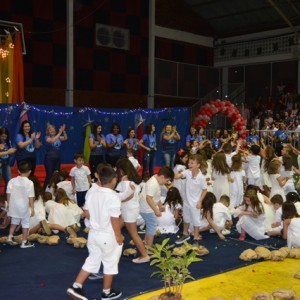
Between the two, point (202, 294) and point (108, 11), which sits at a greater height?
point (108, 11)

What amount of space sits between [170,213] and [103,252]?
3066 mm

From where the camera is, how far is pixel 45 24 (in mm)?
15742

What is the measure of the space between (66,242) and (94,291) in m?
2.02

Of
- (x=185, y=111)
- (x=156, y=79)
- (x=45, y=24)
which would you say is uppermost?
(x=45, y=24)

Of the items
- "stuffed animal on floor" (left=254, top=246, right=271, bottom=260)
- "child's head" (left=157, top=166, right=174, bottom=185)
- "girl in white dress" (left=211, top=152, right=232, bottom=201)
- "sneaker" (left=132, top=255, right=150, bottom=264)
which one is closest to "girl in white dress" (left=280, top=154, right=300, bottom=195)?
"girl in white dress" (left=211, top=152, right=232, bottom=201)

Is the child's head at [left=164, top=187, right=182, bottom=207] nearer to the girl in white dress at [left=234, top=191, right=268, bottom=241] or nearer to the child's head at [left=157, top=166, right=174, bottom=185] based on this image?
the girl in white dress at [left=234, top=191, right=268, bottom=241]

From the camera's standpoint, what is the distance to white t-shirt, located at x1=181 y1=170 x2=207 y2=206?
6738mm

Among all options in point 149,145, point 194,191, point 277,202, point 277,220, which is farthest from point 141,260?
point 149,145

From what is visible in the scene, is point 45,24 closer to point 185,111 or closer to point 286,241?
point 185,111

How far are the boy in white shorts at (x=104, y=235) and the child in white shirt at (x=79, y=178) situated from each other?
384 centimetres

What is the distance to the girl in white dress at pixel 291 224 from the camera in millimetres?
6297

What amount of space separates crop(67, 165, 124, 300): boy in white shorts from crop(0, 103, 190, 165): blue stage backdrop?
7361 millimetres

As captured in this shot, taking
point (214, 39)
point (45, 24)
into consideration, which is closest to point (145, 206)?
point (45, 24)

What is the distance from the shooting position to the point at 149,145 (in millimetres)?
10766
